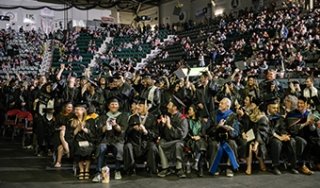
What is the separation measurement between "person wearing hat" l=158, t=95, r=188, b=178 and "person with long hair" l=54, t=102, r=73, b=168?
4.91 feet

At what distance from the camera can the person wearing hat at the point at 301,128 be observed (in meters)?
6.23

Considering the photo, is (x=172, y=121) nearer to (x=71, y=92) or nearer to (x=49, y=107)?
(x=71, y=92)

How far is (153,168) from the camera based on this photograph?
19.6 ft

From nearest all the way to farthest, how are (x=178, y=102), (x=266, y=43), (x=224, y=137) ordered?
1. (x=224, y=137)
2. (x=178, y=102)
3. (x=266, y=43)

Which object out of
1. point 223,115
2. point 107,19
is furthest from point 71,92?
point 107,19

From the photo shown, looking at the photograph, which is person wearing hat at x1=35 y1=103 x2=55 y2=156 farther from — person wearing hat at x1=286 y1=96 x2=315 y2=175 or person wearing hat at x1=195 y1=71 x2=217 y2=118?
person wearing hat at x1=286 y1=96 x2=315 y2=175

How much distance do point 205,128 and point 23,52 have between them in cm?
2045

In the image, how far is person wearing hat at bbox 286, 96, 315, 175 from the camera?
6.23 metres

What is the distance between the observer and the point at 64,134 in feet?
21.1

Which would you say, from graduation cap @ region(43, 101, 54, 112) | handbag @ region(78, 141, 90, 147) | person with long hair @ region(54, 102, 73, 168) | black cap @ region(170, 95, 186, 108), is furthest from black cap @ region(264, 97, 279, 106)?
graduation cap @ region(43, 101, 54, 112)

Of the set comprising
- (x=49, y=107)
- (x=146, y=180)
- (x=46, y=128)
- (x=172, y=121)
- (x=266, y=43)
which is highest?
(x=266, y=43)

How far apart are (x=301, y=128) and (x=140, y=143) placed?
104 inches

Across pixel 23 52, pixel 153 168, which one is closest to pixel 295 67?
pixel 153 168

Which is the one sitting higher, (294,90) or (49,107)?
(294,90)
